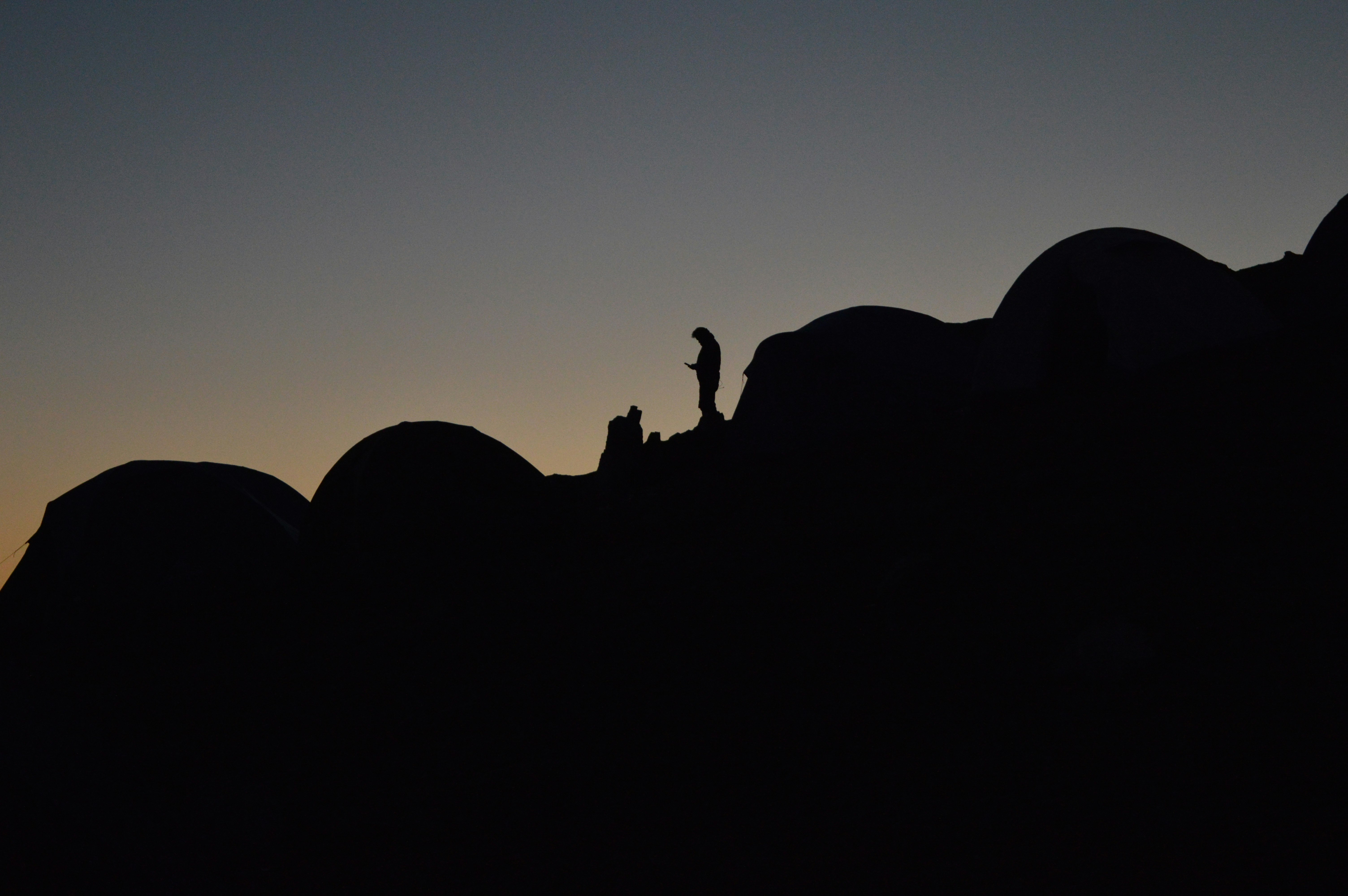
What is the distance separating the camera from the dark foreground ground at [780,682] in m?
5.60

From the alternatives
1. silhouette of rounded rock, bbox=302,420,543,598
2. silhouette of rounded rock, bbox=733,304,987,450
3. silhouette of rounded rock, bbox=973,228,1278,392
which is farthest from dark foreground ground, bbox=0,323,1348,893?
silhouette of rounded rock, bbox=733,304,987,450

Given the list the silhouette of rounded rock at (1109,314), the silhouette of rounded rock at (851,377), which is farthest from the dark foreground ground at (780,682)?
the silhouette of rounded rock at (851,377)

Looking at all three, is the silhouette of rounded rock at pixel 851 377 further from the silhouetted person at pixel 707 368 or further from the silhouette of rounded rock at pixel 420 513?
the silhouette of rounded rock at pixel 420 513

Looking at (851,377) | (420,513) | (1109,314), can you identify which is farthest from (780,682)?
(851,377)

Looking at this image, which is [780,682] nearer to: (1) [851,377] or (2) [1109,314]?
(2) [1109,314]

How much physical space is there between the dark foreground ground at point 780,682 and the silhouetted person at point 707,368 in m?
4.81

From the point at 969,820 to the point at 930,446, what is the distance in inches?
326

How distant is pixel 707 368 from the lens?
1908 centimetres

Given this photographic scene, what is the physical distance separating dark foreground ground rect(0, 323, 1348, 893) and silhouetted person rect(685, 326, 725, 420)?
4.81 metres

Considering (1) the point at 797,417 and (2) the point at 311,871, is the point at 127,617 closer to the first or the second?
(2) the point at 311,871

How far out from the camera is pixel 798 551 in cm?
1070

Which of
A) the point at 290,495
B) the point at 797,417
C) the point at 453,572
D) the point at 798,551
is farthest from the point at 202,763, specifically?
the point at 797,417

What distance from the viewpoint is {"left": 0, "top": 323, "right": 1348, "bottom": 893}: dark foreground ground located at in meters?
5.60

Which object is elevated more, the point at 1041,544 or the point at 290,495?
the point at 290,495
